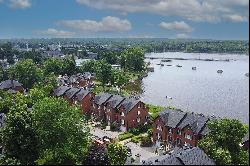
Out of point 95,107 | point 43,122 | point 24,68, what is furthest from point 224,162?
point 24,68

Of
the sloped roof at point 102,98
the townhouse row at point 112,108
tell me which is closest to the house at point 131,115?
the townhouse row at point 112,108

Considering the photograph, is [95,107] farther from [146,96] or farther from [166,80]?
[166,80]

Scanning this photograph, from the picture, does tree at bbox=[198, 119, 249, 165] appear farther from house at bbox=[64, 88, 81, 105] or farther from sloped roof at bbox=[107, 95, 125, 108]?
house at bbox=[64, 88, 81, 105]

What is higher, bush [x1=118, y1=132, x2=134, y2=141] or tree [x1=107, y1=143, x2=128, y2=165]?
tree [x1=107, y1=143, x2=128, y2=165]

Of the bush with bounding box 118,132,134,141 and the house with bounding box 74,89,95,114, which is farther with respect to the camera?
the house with bounding box 74,89,95,114

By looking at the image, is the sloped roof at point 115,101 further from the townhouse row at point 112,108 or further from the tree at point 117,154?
→ the tree at point 117,154

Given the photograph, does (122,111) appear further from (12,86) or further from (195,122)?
(12,86)

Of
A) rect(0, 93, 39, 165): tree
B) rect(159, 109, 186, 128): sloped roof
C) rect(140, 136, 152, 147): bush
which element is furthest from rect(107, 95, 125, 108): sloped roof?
rect(0, 93, 39, 165): tree
